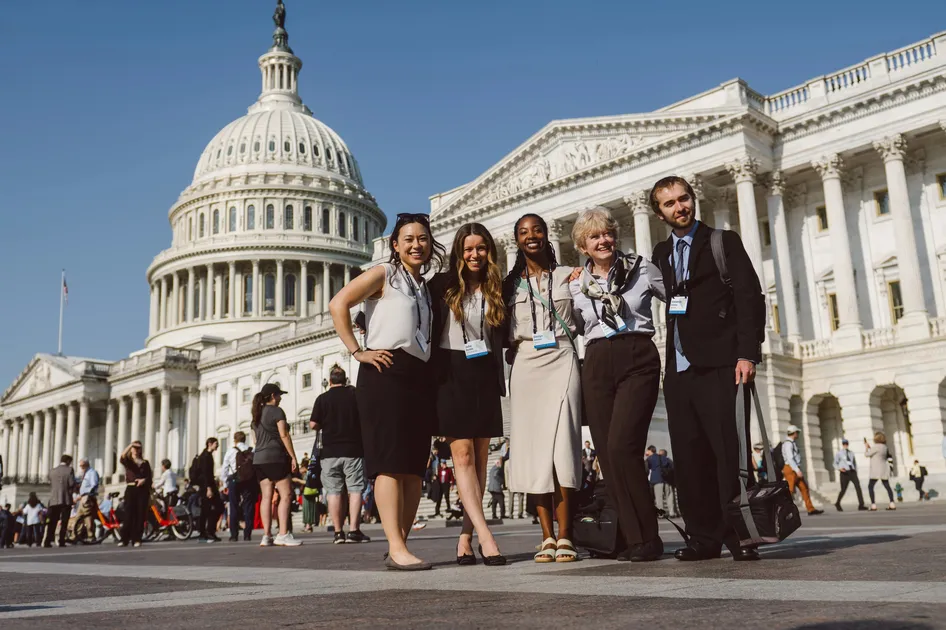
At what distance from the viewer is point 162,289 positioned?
9706cm

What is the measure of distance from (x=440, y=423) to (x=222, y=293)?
8899 centimetres

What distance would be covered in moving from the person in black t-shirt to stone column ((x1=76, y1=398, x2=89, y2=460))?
75274 mm

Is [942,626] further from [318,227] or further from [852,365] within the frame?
[318,227]

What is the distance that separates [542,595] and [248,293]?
90712 mm

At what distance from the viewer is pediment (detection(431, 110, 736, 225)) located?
41562 mm

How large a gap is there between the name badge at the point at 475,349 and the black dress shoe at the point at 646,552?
5.36 ft

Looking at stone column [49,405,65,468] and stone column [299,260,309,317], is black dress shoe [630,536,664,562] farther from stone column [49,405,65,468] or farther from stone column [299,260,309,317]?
stone column [49,405,65,468]

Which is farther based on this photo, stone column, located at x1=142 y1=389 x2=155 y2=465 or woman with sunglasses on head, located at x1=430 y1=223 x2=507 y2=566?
stone column, located at x1=142 y1=389 x2=155 y2=465

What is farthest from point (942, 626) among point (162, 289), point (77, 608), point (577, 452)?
point (162, 289)

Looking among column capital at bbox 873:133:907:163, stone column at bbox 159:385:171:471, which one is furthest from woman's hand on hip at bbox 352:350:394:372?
stone column at bbox 159:385:171:471

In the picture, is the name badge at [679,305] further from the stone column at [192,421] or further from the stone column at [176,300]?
the stone column at [176,300]

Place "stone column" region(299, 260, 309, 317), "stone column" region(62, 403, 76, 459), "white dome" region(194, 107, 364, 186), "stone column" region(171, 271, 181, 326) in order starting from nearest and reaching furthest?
"stone column" region(62, 403, 76, 459)
"stone column" region(299, 260, 309, 317)
"stone column" region(171, 271, 181, 326)
"white dome" region(194, 107, 364, 186)

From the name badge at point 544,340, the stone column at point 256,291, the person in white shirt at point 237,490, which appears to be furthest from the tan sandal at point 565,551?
the stone column at point 256,291

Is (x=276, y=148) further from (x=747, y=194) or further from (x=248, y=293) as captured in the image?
(x=747, y=194)
